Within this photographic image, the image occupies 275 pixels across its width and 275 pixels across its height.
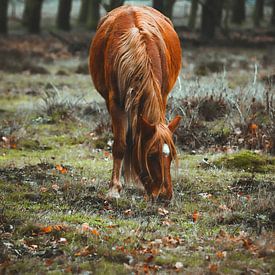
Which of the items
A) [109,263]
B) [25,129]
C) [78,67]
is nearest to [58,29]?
[78,67]

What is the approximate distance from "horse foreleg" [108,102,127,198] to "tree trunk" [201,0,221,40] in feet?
77.5

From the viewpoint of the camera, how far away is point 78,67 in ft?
75.1

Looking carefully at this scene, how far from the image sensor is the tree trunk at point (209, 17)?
31.6 m

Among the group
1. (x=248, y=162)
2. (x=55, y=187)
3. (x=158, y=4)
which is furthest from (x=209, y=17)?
(x=55, y=187)

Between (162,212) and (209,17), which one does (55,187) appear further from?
(209,17)

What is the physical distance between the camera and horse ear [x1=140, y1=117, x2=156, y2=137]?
7387mm

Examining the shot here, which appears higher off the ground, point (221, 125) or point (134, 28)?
point (134, 28)

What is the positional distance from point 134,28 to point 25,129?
4.88m

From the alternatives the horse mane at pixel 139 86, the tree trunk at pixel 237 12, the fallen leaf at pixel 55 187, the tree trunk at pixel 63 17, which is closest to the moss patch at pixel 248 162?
the horse mane at pixel 139 86

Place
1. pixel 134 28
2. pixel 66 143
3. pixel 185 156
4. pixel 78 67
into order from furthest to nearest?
pixel 78 67 < pixel 66 143 < pixel 185 156 < pixel 134 28

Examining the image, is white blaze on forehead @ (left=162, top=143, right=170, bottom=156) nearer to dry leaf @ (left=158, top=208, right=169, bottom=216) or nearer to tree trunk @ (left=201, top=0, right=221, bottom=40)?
dry leaf @ (left=158, top=208, right=169, bottom=216)

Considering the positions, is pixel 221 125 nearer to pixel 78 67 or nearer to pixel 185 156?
pixel 185 156

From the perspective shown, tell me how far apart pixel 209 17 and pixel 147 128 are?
25371 millimetres

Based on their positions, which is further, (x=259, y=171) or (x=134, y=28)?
(x=259, y=171)
